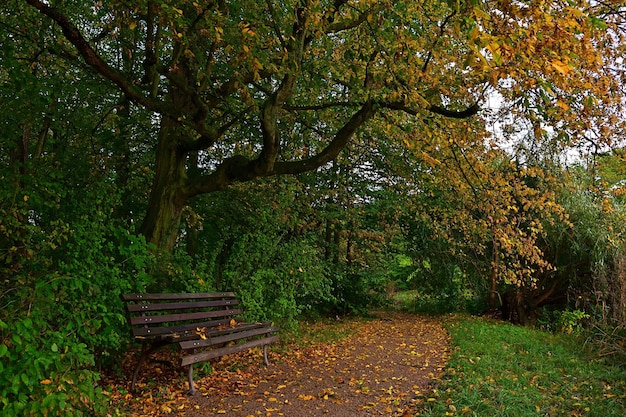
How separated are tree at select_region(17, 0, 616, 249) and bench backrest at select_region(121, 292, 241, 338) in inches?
55.9

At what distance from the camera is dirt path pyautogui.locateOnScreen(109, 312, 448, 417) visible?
4.86 m

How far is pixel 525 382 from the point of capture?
6152 mm

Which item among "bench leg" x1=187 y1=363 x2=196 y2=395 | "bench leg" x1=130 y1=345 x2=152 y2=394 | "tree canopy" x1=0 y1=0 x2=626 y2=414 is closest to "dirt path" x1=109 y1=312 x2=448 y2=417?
"bench leg" x1=187 y1=363 x2=196 y2=395

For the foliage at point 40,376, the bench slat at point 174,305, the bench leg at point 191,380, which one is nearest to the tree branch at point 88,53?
the bench slat at point 174,305

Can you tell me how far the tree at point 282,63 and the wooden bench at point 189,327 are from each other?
4.93ft

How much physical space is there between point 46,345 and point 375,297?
41.8 ft

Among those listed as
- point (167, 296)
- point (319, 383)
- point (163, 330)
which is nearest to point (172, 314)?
point (167, 296)

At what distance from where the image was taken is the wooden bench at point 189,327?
5.26 m

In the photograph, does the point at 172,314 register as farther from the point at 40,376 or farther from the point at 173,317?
the point at 40,376

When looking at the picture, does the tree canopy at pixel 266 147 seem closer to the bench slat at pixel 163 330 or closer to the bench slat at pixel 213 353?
the bench slat at pixel 163 330

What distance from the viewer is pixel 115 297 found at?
5410 mm

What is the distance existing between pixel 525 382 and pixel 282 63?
5.14m

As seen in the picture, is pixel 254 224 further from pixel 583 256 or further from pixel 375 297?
pixel 583 256

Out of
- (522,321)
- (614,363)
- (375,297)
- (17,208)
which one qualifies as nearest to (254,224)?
(17,208)
